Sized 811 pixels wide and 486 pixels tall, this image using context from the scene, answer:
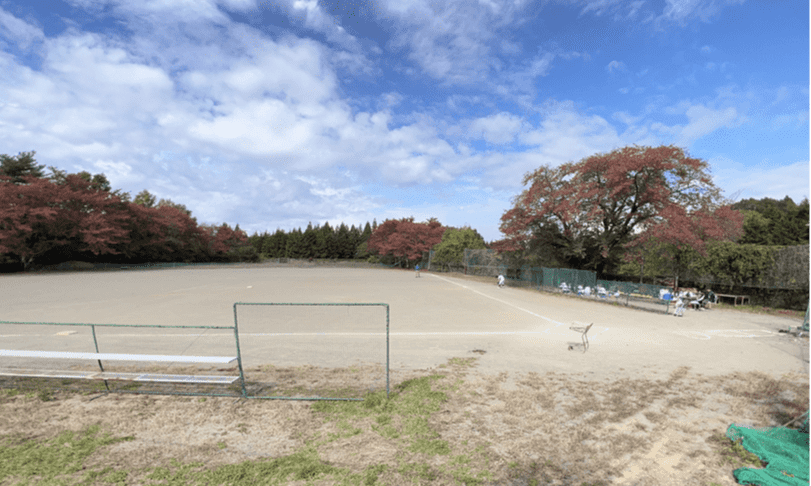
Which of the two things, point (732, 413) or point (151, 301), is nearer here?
point (732, 413)

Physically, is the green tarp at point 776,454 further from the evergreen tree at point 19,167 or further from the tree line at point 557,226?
the evergreen tree at point 19,167

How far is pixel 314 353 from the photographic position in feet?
28.4

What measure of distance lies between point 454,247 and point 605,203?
80.9ft

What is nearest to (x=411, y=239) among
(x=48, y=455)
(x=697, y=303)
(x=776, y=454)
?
(x=697, y=303)

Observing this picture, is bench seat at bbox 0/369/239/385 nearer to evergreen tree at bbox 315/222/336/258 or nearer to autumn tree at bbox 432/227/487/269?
autumn tree at bbox 432/227/487/269

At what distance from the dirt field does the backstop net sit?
0.06 metres

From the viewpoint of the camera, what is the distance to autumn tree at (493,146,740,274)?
72.0ft

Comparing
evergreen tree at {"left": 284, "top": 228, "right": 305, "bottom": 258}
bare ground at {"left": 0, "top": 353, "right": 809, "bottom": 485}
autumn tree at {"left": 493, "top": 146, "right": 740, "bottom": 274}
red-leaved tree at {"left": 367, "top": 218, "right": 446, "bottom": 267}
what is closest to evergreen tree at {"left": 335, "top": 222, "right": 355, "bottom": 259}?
evergreen tree at {"left": 284, "top": 228, "right": 305, "bottom": 258}

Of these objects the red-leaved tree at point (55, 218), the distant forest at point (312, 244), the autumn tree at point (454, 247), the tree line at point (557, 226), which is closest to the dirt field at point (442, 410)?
the tree line at point (557, 226)

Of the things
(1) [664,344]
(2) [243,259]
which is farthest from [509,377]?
(2) [243,259]

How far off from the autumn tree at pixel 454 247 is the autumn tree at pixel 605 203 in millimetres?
18037

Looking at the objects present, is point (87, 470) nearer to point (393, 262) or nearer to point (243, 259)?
point (393, 262)

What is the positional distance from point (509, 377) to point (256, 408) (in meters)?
4.41

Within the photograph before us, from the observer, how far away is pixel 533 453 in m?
4.41
